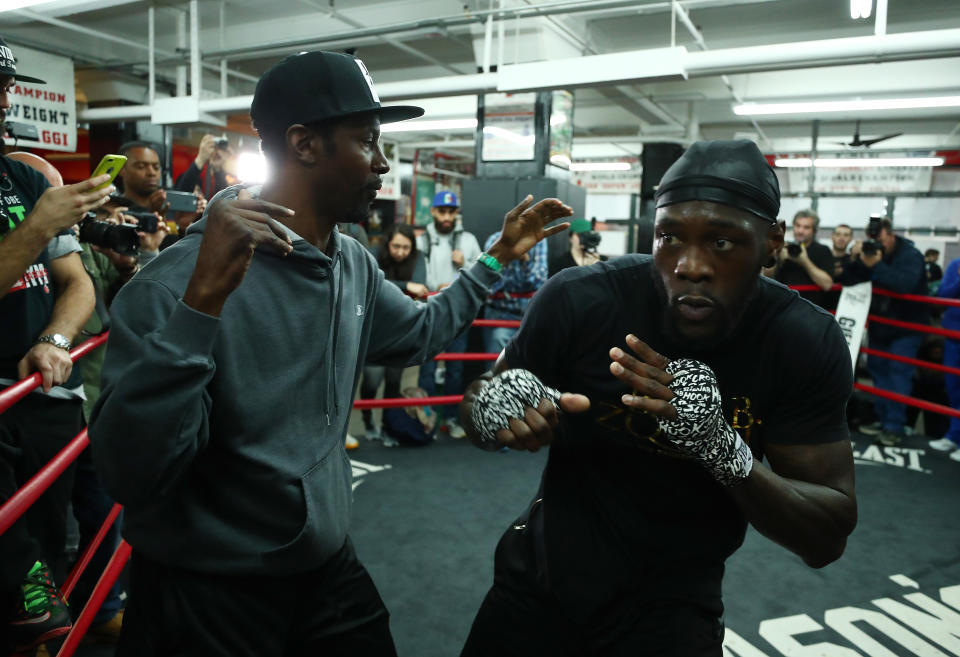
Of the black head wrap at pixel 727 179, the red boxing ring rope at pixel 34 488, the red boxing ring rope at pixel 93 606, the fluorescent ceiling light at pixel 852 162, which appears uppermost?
the fluorescent ceiling light at pixel 852 162

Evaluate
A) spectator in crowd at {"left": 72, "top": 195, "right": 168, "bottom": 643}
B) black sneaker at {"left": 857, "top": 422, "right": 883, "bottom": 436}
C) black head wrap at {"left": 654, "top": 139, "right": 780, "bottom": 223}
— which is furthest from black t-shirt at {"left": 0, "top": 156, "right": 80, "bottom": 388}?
black sneaker at {"left": 857, "top": 422, "right": 883, "bottom": 436}

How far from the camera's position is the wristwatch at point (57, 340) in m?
1.92

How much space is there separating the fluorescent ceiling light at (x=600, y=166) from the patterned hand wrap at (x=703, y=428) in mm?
15884

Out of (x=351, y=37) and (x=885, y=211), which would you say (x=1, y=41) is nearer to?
(x=351, y=37)

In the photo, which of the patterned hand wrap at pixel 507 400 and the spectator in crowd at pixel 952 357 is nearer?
the patterned hand wrap at pixel 507 400

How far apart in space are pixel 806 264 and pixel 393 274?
3402 millimetres

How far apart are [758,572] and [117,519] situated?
2.80 m

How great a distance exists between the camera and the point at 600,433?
152 centimetres

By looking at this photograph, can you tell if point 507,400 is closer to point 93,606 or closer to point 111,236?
point 93,606

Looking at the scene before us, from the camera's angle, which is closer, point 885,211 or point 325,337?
point 325,337

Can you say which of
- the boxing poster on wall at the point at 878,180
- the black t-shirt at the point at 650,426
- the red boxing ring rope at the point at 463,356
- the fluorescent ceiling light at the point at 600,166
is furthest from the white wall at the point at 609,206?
the black t-shirt at the point at 650,426

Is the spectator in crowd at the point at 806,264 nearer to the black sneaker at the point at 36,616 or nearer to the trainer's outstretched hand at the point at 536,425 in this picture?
the trainer's outstretched hand at the point at 536,425

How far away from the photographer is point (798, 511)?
1352 millimetres

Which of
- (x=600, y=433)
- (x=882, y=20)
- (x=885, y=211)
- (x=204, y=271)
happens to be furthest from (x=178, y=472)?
(x=885, y=211)
